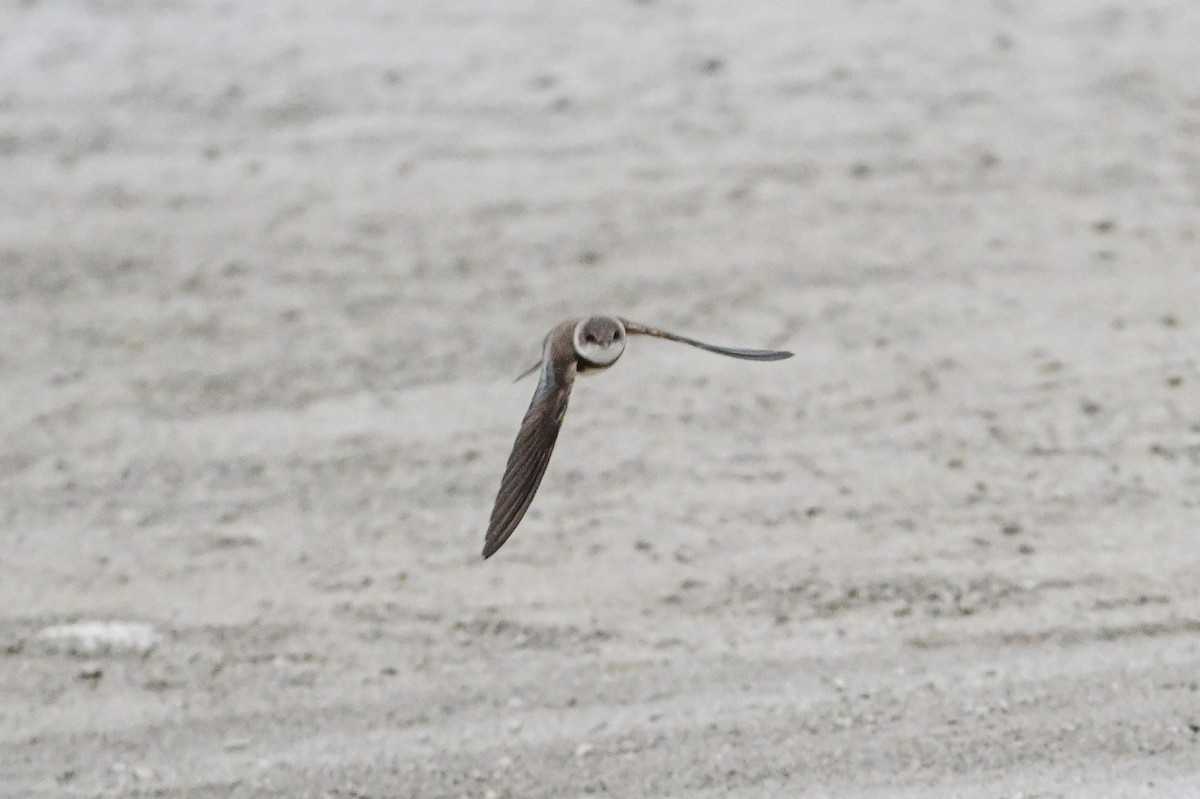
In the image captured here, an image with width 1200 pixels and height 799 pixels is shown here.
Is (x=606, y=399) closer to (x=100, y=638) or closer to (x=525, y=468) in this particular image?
(x=100, y=638)

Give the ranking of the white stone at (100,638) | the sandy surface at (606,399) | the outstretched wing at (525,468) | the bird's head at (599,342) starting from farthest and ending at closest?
the white stone at (100,638)
the sandy surface at (606,399)
the bird's head at (599,342)
the outstretched wing at (525,468)

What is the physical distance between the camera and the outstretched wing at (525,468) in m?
→ 1.87

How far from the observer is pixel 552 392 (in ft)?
6.64

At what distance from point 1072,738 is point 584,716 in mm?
736

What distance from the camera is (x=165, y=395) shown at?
133 inches

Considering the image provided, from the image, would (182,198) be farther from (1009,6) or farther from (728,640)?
(1009,6)

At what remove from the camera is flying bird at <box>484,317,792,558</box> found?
6.18 feet

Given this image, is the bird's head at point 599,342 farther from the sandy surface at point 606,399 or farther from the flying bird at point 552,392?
the sandy surface at point 606,399

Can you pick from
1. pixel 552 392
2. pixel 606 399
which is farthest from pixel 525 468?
pixel 606 399

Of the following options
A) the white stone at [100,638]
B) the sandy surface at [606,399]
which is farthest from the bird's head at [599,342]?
the white stone at [100,638]

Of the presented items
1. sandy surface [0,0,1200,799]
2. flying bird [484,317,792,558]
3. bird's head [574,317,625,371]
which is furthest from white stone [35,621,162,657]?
bird's head [574,317,625,371]

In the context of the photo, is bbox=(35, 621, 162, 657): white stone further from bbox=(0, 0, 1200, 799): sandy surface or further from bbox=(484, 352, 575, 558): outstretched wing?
bbox=(484, 352, 575, 558): outstretched wing

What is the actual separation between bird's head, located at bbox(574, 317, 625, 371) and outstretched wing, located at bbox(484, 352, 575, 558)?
90 millimetres

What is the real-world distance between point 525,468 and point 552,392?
155mm
